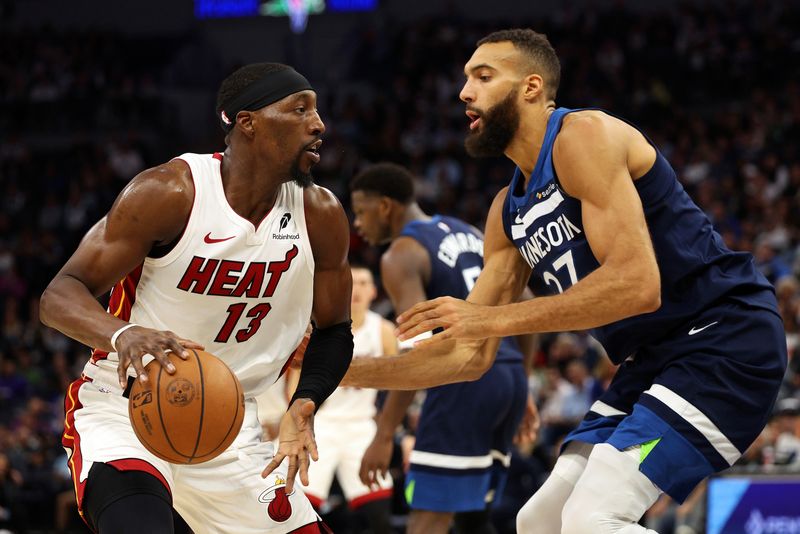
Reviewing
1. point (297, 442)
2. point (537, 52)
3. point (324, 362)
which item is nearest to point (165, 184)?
point (324, 362)

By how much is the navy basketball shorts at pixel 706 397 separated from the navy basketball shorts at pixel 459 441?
2040mm

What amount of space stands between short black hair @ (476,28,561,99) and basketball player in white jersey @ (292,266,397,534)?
138 inches

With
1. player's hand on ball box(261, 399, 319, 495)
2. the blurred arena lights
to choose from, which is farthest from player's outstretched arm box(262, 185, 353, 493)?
the blurred arena lights

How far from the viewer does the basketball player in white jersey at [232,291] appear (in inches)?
Answer: 145

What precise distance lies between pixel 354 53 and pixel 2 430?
1267cm

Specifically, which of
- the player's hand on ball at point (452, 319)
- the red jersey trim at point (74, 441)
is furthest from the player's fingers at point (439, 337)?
the red jersey trim at point (74, 441)

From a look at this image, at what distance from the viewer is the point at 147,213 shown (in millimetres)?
Result: 3703

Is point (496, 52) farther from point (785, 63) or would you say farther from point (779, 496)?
point (785, 63)

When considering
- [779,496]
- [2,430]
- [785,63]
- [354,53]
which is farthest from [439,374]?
[354,53]

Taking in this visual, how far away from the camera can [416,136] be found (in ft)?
62.6

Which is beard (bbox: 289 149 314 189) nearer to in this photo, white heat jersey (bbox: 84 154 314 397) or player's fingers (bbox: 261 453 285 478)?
white heat jersey (bbox: 84 154 314 397)

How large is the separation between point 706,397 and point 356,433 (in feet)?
14.4

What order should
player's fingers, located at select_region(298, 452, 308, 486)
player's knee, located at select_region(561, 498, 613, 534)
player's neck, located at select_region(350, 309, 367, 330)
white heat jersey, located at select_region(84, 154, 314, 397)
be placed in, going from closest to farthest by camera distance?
player's knee, located at select_region(561, 498, 613, 534) < player's fingers, located at select_region(298, 452, 308, 486) < white heat jersey, located at select_region(84, 154, 314, 397) < player's neck, located at select_region(350, 309, 367, 330)

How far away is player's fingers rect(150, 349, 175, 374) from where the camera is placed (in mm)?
3293
